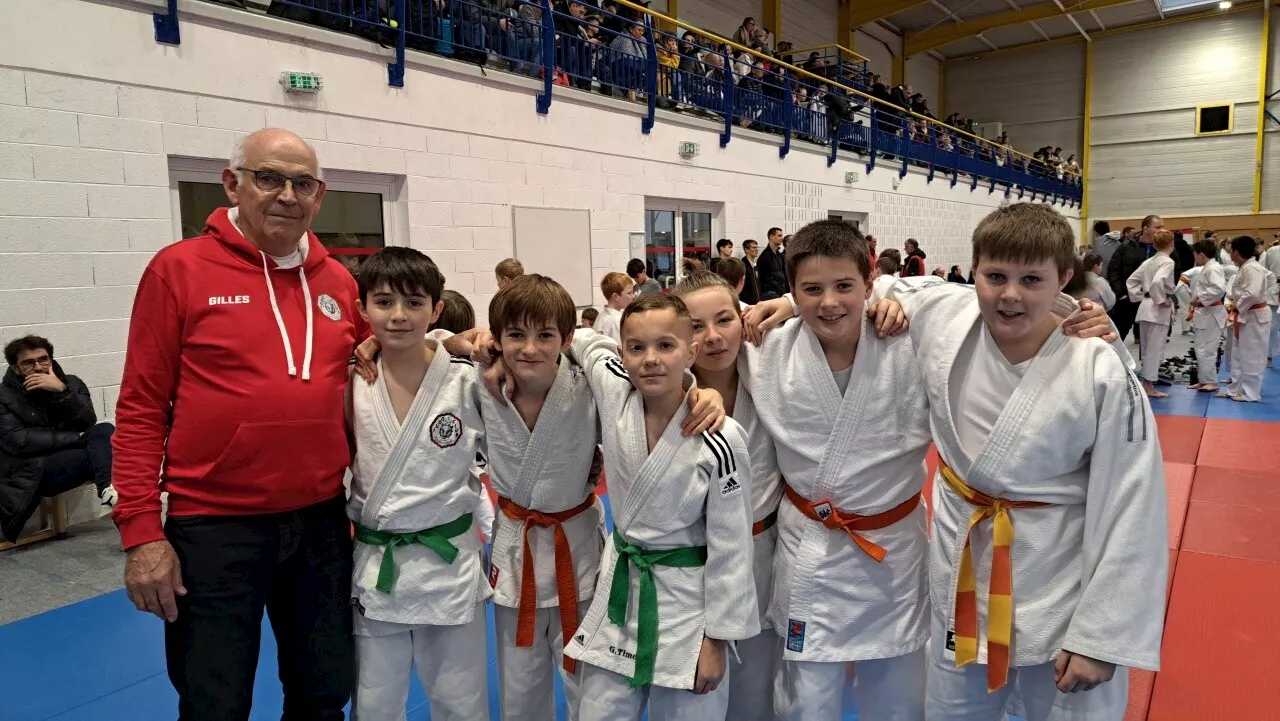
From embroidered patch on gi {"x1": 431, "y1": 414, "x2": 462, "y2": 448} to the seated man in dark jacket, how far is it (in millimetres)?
3368

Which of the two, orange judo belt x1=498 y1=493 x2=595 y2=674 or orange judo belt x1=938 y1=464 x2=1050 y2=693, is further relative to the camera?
orange judo belt x1=498 y1=493 x2=595 y2=674

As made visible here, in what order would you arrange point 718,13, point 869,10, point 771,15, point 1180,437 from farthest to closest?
point 869,10 → point 771,15 → point 718,13 → point 1180,437

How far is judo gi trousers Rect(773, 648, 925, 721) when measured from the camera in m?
2.11

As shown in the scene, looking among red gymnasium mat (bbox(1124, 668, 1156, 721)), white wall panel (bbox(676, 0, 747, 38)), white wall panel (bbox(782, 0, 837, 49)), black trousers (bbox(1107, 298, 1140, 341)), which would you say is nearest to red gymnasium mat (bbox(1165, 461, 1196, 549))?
red gymnasium mat (bbox(1124, 668, 1156, 721))

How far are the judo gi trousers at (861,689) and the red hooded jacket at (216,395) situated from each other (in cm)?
141

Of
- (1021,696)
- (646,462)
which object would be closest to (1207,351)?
(1021,696)

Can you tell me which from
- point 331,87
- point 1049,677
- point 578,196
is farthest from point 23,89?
point 1049,677

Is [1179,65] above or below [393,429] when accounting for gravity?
above

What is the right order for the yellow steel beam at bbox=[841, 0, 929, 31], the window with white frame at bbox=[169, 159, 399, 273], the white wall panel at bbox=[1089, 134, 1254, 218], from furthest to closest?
the white wall panel at bbox=[1089, 134, 1254, 218]
the yellow steel beam at bbox=[841, 0, 929, 31]
the window with white frame at bbox=[169, 159, 399, 273]

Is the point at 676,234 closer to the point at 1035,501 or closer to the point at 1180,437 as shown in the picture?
the point at 1180,437

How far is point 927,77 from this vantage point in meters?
25.1

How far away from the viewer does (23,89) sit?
418 cm

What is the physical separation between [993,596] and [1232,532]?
3.73 m

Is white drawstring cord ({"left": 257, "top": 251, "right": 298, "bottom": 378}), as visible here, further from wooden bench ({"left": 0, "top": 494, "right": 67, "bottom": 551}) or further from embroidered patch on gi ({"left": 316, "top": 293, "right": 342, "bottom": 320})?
wooden bench ({"left": 0, "top": 494, "right": 67, "bottom": 551})
